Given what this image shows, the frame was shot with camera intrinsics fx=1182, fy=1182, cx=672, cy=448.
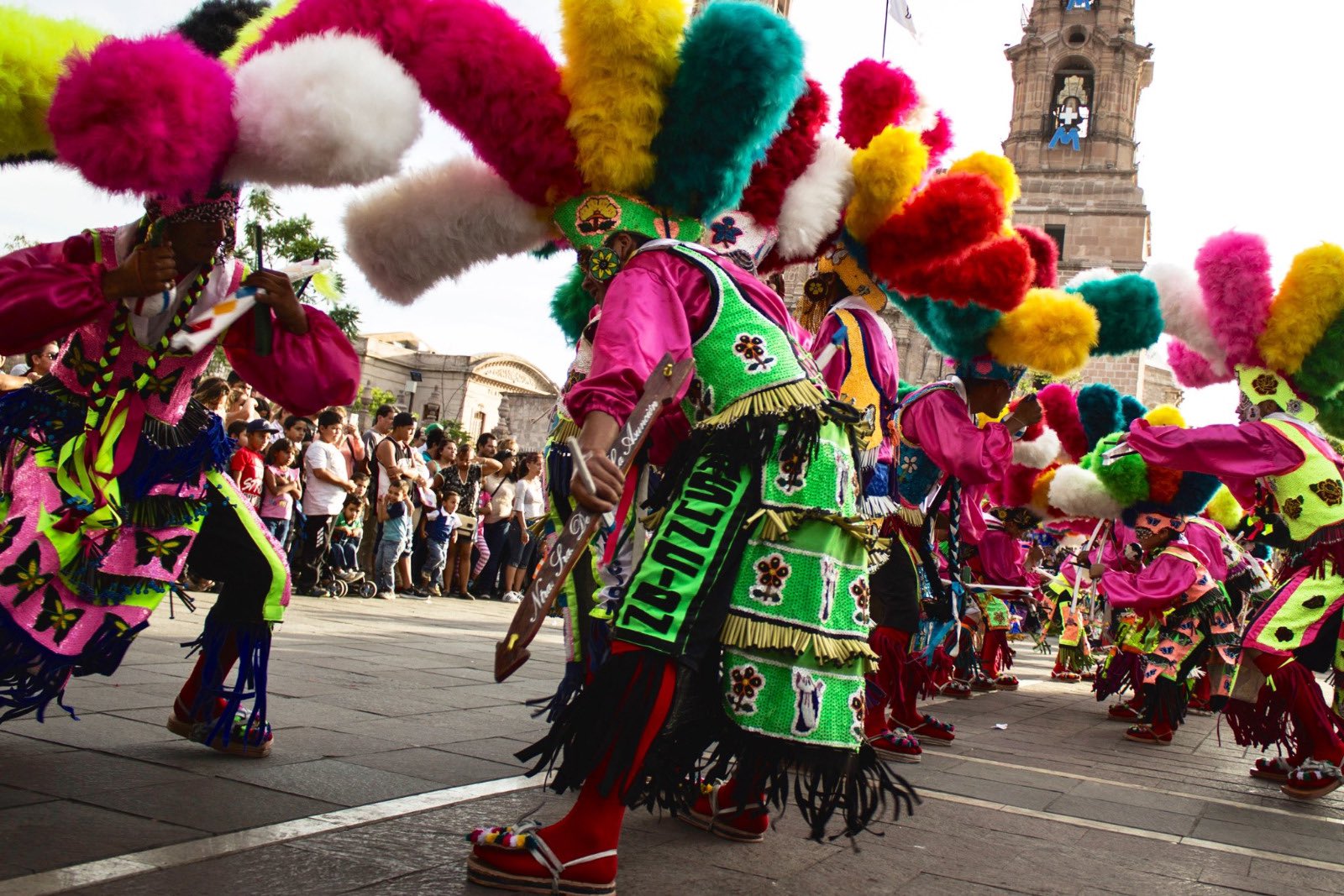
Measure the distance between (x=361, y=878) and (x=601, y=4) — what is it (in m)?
2.15

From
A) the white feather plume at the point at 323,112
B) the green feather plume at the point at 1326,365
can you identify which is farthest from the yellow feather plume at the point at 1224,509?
the white feather plume at the point at 323,112

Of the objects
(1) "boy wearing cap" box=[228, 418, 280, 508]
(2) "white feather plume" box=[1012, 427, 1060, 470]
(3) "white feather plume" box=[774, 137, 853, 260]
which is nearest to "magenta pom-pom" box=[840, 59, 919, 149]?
(3) "white feather plume" box=[774, 137, 853, 260]

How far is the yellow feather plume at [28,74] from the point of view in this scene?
106 inches

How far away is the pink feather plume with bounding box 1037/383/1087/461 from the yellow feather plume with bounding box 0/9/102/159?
7155 mm

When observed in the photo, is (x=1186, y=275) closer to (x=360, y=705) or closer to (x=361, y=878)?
(x=360, y=705)

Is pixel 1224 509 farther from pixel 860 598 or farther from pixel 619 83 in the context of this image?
pixel 619 83

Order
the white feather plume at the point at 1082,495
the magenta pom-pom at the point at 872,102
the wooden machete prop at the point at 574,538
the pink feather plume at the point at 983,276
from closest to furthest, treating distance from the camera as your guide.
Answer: the wooden machete prop at the point at 574,538 → the pink feather plume at the point at 983,276 → the magenta pom-pom at the point at 872,102 → the white feather plume at the point at 1082,495

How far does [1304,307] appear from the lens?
5.22 m

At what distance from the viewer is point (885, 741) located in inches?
187

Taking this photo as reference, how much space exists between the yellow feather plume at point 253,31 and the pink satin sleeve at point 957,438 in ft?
9.18

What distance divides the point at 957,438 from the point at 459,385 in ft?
Answer: 144

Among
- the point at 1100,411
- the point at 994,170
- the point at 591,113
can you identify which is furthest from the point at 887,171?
the point at 1100,411

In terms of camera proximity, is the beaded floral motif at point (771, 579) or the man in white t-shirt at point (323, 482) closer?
the beaded floral motif at point (771, 579)

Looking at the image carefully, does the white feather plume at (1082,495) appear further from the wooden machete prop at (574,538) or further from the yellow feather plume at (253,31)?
the yellow feather plume at (253,31)
